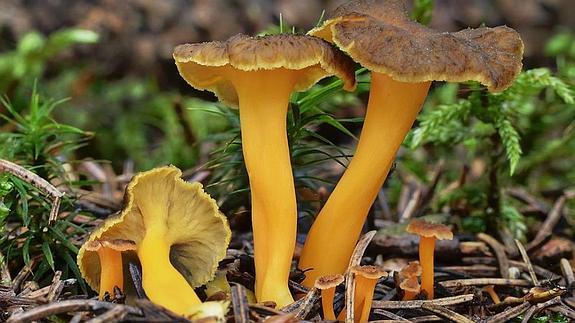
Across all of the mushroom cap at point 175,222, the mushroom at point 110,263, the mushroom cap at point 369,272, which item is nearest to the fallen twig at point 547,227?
the mushroom cap at point 369,272

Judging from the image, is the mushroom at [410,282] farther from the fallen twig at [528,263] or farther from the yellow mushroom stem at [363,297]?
the fallen twig at [528,263]

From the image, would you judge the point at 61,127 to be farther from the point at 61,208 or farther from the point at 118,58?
the point at 118,58

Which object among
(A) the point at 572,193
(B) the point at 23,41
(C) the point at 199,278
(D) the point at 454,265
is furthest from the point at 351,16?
(B) the point at 23,41

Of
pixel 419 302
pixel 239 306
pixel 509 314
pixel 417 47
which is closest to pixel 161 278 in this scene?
pixel 239 306

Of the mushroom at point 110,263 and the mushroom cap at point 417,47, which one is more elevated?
the mushroom cap at point 417,47

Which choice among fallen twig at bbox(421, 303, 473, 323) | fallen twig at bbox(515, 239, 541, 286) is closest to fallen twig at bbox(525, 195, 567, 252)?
fallen twig at bbox(515, 239, 541, 286)
